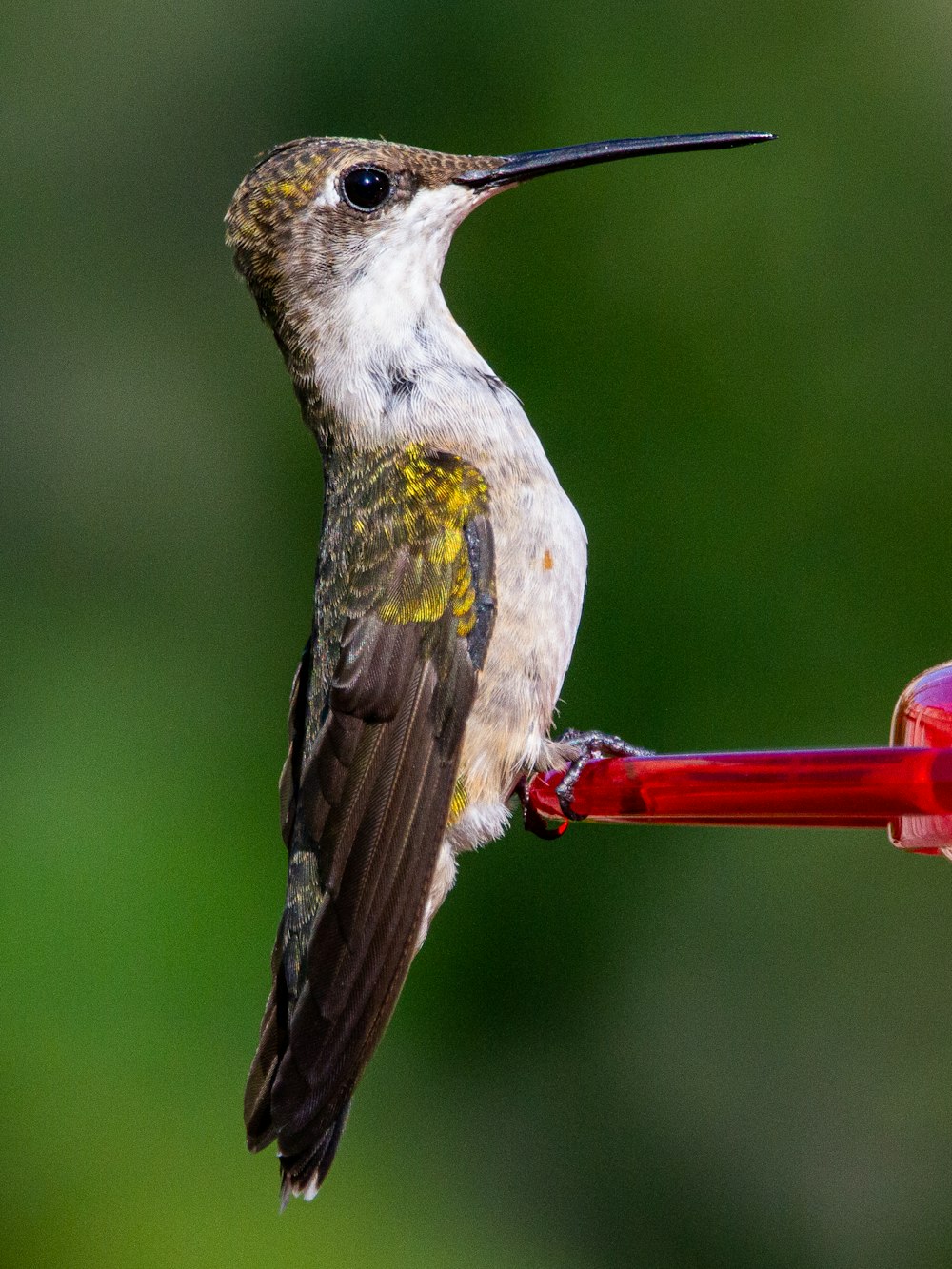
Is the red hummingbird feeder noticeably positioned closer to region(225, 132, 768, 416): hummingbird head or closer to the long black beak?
the long black beak

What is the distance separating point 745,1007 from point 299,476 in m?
2.21

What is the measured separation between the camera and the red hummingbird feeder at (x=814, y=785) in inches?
74.4

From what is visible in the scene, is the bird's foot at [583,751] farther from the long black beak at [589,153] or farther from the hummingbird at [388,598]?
the long black beak at [589,153]

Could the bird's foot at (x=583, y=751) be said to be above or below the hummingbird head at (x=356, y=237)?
below

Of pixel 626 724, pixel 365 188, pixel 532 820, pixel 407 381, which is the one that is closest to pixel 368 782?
pixel 532 820

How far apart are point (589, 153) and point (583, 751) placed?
1.08 m

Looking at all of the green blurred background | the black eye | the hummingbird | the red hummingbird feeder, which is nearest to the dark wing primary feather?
the hummingbird

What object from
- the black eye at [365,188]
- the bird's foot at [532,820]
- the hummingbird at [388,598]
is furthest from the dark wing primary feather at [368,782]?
the black eye at [365,188]

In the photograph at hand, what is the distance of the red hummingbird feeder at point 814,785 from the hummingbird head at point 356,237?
1186mm

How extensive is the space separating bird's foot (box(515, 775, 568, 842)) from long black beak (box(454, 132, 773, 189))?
3.66 feet

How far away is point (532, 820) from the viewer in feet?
10.2

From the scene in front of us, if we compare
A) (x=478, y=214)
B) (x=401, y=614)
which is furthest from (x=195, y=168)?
(x=401, y=614)

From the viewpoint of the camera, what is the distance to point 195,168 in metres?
6.88

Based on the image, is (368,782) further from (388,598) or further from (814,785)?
(814,785)
